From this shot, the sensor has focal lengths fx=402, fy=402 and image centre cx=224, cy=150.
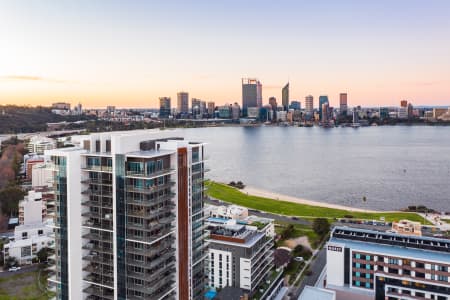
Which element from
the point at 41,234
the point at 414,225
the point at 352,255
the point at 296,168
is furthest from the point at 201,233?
the point at 296,168

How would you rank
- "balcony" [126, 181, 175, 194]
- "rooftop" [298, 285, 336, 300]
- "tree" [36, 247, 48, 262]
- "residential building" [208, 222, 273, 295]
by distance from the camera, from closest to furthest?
"balcony" [126, 181, 175, 194], "rooftop" [298, 285, 336, 300], "residential building" [208, 222, 273, 295], "tree" [36, 247, 48, 262]

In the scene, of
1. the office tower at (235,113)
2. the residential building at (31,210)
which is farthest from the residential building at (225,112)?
the residential building at (31,210)

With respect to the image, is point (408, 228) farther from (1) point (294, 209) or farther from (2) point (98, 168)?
(2) point (98, 168)

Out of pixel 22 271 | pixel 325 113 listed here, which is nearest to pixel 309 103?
pixel 325 113

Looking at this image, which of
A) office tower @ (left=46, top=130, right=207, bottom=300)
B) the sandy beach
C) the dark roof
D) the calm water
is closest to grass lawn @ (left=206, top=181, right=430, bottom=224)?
the sandy beach

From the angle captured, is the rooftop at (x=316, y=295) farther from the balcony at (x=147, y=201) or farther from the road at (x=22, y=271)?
the road at (x=22, y=271)

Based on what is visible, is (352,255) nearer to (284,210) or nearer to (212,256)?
(212,256)

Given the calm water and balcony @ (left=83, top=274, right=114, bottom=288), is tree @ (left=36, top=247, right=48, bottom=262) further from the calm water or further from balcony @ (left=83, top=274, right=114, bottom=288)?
the calm water
